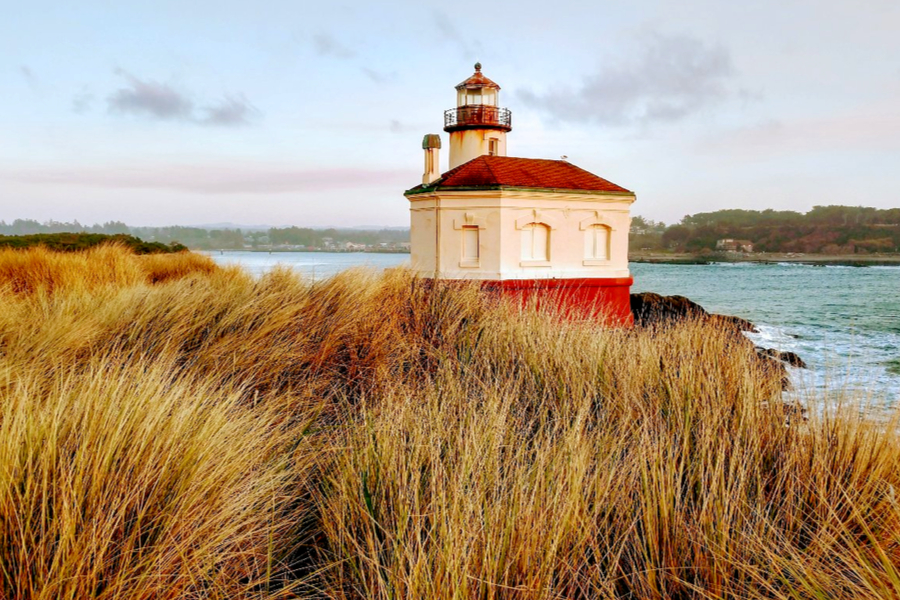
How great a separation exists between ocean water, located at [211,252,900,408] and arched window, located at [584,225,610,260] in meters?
5.85

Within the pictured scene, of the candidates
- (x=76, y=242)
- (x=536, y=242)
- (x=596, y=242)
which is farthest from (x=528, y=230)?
(x=76, y=242)

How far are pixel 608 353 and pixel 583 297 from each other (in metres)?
12.1

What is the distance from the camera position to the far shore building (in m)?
15.9

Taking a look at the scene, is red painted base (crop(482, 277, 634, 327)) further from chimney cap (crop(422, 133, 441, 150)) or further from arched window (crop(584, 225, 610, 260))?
chimney cap (crop(422, 133, 441, 150))

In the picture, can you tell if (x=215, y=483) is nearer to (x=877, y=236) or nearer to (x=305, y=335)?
(x=305, y=335)

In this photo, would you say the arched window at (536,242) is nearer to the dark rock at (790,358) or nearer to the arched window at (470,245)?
the arched window at (470,245)

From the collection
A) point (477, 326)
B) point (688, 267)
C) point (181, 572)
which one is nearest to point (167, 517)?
point (181, 572)

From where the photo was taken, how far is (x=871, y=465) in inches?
113

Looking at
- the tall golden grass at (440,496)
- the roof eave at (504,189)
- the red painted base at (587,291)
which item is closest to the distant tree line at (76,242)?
the roof eave at (504,189)

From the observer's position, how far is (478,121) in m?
21.4

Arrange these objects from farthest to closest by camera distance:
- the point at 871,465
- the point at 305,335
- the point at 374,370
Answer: the point at 305,335 < the point at 374,370 < the point at 871,465

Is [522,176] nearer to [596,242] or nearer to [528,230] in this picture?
[528,230]

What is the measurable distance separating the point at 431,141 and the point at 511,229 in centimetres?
539

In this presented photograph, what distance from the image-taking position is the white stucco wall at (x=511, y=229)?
52.1 ft
